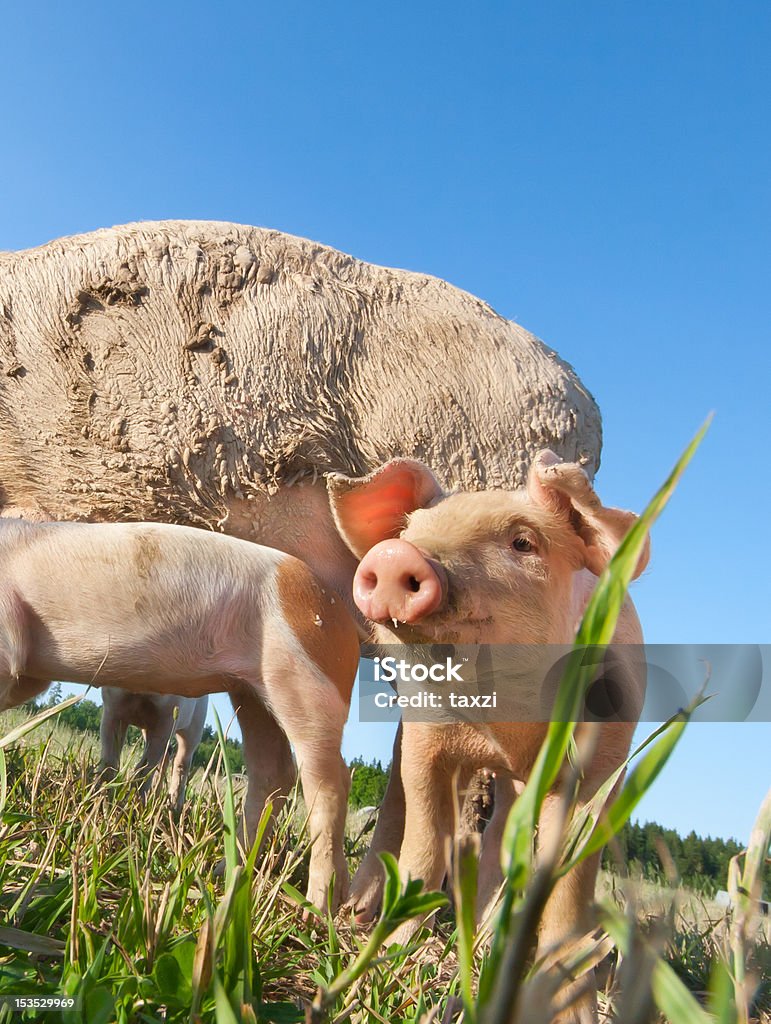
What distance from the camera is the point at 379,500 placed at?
7.07 feet

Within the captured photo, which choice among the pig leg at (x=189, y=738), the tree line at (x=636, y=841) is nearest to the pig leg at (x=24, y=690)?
the tree line at (x=636, y=841)

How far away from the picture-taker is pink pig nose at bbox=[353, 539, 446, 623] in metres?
1.62

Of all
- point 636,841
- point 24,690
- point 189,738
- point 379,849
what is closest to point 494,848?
point 379,849

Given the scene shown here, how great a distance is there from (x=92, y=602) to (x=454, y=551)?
1226mm

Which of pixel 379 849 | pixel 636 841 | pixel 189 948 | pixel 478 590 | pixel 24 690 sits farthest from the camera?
pixel 24 690

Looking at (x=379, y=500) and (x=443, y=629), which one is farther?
(x=379, y=500)

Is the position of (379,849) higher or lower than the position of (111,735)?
lower

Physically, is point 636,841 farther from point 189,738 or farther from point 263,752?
point 189,738

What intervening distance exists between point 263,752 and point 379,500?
1111 mm

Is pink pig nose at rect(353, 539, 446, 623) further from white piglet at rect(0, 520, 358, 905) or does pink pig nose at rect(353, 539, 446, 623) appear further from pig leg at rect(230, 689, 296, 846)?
pig leg at rect(230, 689, 296, 846)

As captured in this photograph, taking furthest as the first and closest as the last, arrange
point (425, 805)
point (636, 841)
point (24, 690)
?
point (24, 690)
point (425, 805)
point (636, 841)

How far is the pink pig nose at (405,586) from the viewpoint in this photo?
1.62m

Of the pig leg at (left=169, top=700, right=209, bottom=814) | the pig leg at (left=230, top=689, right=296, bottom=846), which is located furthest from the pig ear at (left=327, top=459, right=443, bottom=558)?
the pig leg at (left=169, top=700, right=209, bottom=814)

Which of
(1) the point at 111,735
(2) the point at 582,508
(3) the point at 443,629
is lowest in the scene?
(3) the point at 443,629
